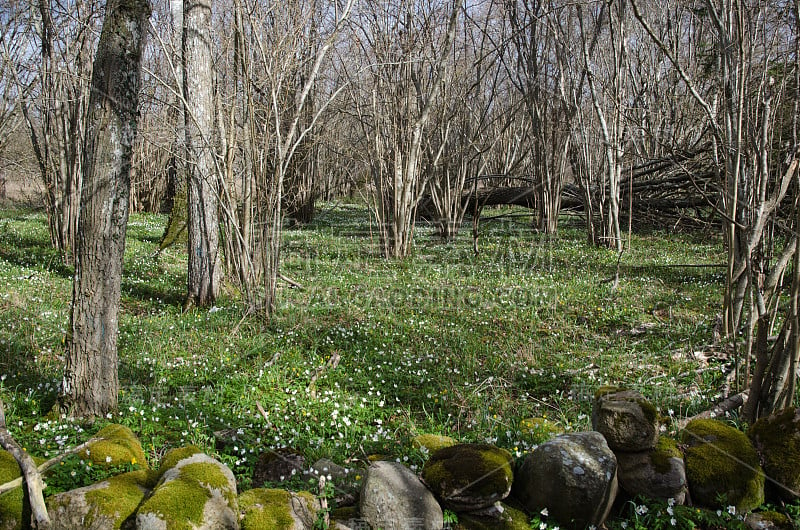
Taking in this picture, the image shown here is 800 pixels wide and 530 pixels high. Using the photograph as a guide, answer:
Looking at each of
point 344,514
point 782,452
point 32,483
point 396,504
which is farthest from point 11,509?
point 782,452

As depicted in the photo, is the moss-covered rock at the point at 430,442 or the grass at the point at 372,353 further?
the grass at the point at 372,353

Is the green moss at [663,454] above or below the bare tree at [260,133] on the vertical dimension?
below

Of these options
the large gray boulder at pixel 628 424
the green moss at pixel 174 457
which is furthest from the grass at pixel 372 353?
the large gray boulder at pixel 628 424

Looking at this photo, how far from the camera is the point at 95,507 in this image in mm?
2461

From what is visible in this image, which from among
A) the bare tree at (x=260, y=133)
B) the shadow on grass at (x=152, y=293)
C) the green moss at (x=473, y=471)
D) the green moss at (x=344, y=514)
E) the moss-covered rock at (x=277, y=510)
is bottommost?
the green moss at (x=344, y=514)

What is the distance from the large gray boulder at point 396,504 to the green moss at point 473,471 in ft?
0.41

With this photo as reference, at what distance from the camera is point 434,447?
3.57 meters

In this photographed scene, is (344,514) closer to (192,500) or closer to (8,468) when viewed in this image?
(192,500)

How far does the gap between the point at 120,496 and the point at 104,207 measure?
1.99 metres

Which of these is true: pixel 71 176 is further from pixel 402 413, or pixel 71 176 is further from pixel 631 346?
pixel 631 346

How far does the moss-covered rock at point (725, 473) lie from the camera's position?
3.03 meters

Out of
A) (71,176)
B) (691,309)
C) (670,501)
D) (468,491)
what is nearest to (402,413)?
(468,491)

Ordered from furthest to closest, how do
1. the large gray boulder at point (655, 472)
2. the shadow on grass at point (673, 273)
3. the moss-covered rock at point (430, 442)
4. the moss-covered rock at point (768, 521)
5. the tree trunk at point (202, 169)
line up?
the shadow on grass at point (673, 273), the tree trunk at point (202, 169), the moss-covered rock at point (430, 442), the large gray boulder at point (655, 472), the moss-covered rock at point (768, 521)

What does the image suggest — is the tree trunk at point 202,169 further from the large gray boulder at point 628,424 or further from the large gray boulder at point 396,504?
the large gray boulder at point 628,424
